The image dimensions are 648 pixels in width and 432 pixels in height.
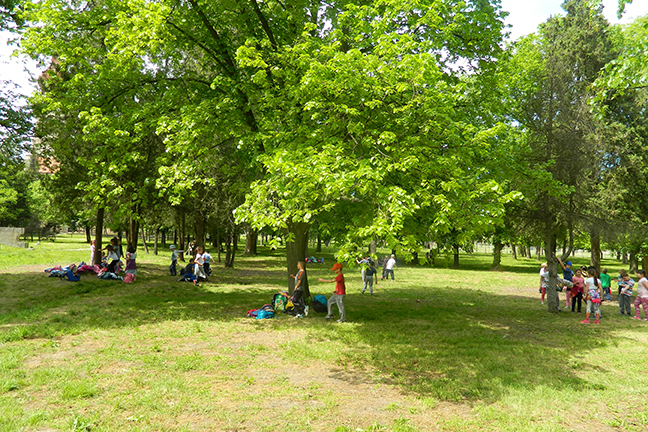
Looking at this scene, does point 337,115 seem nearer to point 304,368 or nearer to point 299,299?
point 304,368

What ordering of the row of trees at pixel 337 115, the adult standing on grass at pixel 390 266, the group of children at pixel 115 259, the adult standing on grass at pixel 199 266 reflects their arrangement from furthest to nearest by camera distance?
the adult standing on grass at pixel 390 266
the adult standing on grass at pixel 199 266
the group of children at pixel 115 259
the row of trees at pixel 337 115

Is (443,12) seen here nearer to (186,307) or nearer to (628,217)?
(186,307)

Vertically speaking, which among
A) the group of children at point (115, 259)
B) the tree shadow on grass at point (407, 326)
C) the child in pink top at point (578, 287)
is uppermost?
the group of children at point (115, 259)

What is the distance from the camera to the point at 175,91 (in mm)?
13422

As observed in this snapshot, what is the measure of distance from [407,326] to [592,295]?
7007 millimetres

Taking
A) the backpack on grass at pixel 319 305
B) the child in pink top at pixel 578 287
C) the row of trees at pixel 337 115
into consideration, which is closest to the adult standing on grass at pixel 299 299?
the backpack on grass at pixel 319 305

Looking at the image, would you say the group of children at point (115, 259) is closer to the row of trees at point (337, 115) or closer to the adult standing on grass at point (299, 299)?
the row of trees at point (337, 115)

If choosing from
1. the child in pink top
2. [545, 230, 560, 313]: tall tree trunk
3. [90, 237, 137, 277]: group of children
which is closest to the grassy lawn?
[545, 230, 560, 313]: tall tree trunk

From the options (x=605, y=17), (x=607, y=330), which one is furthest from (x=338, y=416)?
(x=605, y=17)

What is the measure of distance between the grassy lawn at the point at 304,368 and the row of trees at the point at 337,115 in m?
2.61

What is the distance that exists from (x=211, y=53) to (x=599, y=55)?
22312 mm

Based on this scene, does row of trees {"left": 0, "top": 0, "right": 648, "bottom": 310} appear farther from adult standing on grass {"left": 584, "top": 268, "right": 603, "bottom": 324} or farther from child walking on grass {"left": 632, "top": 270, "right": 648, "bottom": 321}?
child walking on grass {"left": 632, "top": 270, "right": 648, "bottom": 321}

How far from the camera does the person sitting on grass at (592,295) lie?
13555 mm

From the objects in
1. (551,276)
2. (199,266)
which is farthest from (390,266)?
(199,266)
